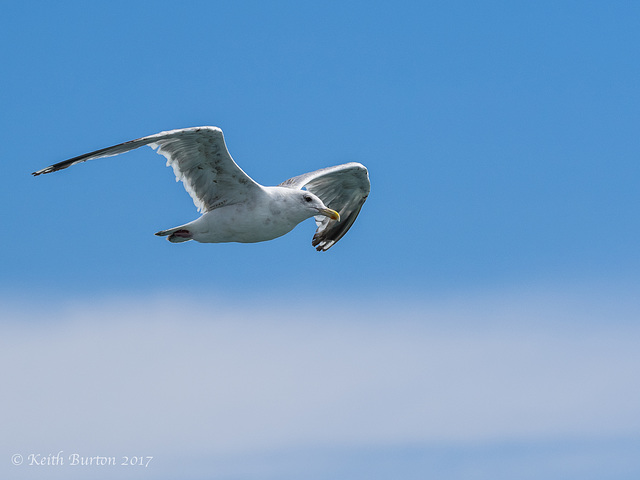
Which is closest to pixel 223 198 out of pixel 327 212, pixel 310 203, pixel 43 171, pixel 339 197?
pixel 310 203

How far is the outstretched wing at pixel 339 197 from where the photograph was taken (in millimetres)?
18359

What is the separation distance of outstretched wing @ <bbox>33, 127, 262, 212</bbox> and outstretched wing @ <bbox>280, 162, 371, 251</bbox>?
415 centimetres

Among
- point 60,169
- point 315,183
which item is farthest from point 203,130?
point 315,183

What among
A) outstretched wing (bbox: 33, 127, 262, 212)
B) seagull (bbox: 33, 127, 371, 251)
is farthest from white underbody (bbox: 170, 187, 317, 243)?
outstretched wing (bbox: 33, 127, 262, 212)

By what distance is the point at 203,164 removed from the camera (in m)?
14.0

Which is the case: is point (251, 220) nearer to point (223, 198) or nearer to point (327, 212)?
point (223, 198)

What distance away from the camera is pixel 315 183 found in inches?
727

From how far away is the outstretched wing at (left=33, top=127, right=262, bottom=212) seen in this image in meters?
13.1

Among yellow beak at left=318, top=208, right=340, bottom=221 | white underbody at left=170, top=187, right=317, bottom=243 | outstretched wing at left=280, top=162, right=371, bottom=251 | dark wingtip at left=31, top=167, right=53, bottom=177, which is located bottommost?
dark wingtip at left=31, top=167, right=53, bottom=177

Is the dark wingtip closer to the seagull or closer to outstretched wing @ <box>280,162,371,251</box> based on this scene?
the seagull

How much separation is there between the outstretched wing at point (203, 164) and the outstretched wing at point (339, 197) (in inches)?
163

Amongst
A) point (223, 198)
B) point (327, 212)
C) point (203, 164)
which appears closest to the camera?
point (203, 164)

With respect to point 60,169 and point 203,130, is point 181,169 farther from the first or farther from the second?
point 60,169

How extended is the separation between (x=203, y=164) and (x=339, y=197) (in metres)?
5.50
